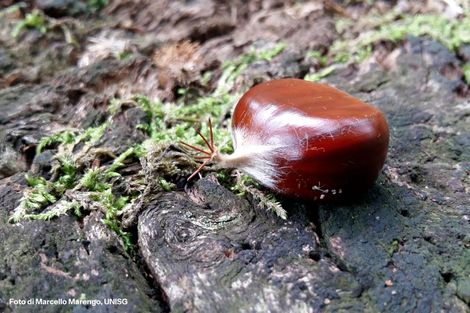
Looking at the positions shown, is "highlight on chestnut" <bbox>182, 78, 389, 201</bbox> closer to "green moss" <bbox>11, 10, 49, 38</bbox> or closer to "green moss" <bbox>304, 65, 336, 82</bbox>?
"green moss" <bbox>304, 65, 336, 82</bbox>

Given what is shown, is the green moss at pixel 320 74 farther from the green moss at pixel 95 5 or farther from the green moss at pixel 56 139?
the green moss at pixel 95 5

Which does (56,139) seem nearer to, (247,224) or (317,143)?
(247,224)

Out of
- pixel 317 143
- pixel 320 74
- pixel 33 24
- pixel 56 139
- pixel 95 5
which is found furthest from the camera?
pixel 95 5

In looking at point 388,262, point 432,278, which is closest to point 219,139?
point 388,262

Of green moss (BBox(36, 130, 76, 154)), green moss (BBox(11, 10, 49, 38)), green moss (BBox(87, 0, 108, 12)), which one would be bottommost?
green moss (BBox(36, 130, 76, 154))

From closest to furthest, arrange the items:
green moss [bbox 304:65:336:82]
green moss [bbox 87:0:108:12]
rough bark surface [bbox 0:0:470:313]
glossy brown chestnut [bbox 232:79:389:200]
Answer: rough bark surface [bbox 0:0:470:313] < glossy brown chestnut [bbox 232:79:389:200] < green moss [bbox 304:65:336:82] < green moss [bbox 87:0:108:12]

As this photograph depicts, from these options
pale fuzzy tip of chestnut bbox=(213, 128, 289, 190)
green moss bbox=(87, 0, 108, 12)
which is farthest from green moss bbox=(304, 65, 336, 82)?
green moss bbox=(87, 0, 108, 12)

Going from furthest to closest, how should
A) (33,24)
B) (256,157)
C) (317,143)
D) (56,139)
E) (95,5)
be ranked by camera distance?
(95,5) → (33,24) → (56,139) → (256,157) → (317,143)

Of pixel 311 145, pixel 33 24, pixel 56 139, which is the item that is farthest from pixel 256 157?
pixel 33 24

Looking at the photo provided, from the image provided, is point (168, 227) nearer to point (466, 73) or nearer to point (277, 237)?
point (277, 237)
